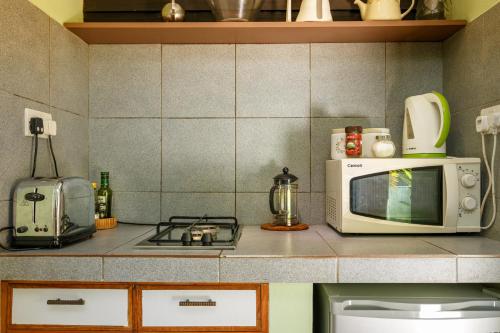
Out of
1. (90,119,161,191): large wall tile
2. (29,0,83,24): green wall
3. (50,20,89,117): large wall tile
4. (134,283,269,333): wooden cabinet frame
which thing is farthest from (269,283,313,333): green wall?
(29,0,83,24): green wall

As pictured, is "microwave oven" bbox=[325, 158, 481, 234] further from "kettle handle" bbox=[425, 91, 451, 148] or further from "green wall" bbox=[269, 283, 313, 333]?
"green wall" bbox=[269, 283, 313, 333]

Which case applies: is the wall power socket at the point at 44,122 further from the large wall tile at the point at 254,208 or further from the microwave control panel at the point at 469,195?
the microwave control panel at the point at 469,195

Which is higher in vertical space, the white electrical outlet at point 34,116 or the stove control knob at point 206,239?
the white electrical outlet at point 34,116

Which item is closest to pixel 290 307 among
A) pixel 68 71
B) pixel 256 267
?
pixel 256 267

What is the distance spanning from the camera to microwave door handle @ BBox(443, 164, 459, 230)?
143 centimetres

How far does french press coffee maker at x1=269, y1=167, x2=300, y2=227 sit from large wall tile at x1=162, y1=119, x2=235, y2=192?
238mm

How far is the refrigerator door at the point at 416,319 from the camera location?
1.11 meters

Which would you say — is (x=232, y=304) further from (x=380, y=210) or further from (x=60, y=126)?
(x=60, y=126)

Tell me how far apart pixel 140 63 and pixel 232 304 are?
4.07ft

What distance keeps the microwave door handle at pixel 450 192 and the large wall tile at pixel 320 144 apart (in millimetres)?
501

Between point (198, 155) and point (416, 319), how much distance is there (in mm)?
1164

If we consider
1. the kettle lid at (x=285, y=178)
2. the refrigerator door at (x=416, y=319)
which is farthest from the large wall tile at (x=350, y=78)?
the refrigerator door at (x=416, y=319)

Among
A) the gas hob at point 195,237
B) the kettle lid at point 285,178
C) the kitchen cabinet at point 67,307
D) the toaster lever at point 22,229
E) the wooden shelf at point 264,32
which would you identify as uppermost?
the wooden shelf at point 264,32

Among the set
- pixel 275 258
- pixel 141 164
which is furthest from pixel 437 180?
pixel 141 164
